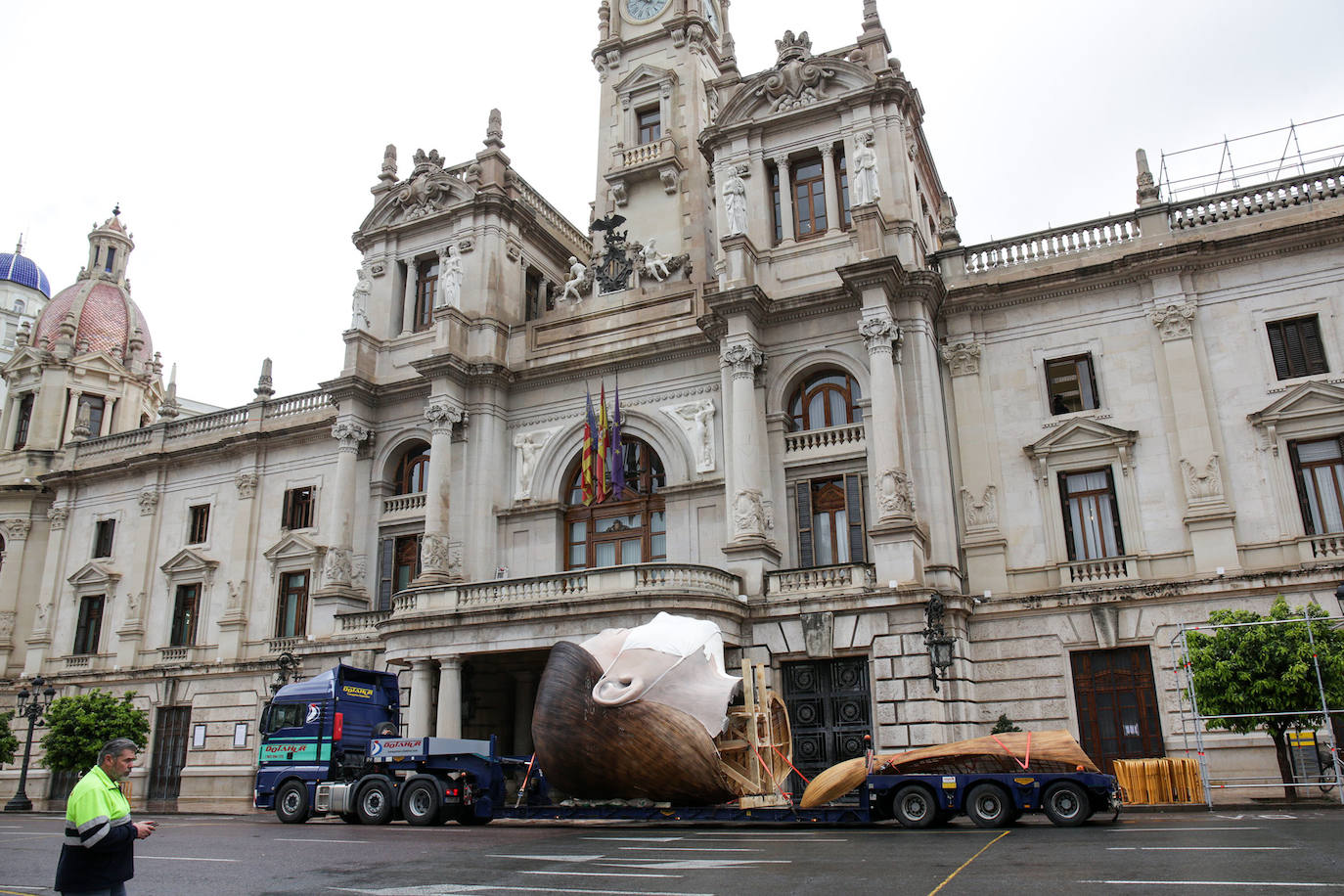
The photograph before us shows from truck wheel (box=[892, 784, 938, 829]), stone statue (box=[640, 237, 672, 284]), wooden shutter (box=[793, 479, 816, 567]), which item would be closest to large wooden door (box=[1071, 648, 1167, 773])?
wooden shutter (box=[793, 479, 816, 567])

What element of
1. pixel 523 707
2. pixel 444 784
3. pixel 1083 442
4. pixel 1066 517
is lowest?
pixel 444 784

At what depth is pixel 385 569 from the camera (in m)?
35.2

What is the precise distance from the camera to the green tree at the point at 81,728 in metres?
33.3

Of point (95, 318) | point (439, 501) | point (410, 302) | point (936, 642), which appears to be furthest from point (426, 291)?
point (95, 318)

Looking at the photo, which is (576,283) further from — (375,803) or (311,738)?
(375,803)

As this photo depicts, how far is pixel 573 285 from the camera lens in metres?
35.8

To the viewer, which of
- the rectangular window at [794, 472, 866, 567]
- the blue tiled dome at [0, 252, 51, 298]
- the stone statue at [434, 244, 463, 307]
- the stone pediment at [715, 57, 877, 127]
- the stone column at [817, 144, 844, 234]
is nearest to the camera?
the rectangular window at [794, 472, 866, 567]

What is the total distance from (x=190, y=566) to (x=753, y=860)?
1335 inches

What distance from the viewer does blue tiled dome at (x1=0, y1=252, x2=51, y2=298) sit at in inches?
3078

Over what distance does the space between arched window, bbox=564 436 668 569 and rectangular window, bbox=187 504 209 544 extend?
675 inches

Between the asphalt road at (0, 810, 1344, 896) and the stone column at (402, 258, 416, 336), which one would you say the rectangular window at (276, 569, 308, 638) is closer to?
the stone column at (402, 258, 416, 336)

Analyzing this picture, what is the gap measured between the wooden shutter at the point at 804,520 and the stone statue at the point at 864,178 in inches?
328

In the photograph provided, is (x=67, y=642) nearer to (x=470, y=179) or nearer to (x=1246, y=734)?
(x=470, y=179)

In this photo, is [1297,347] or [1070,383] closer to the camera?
[1297,347]
